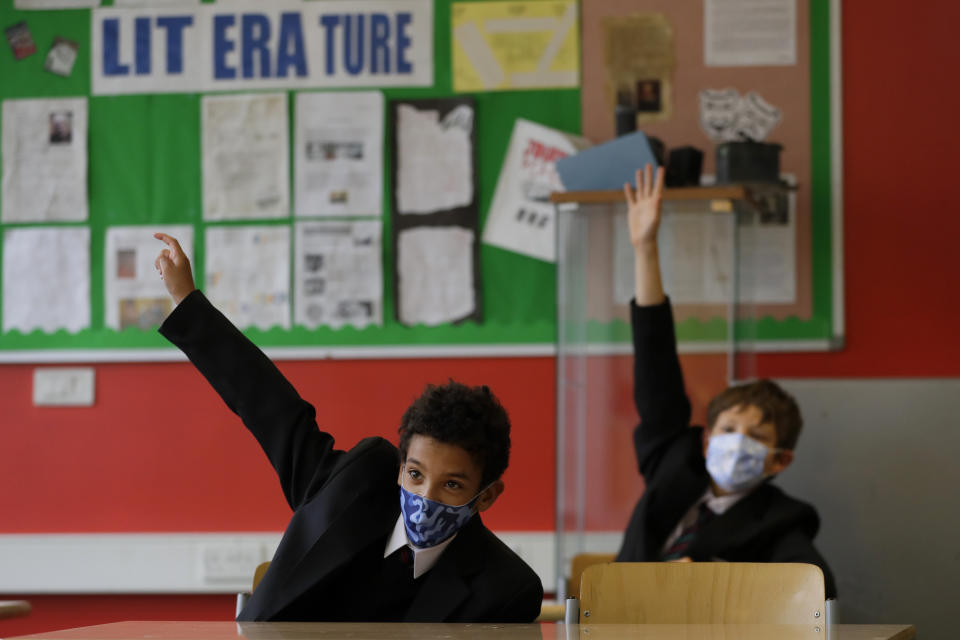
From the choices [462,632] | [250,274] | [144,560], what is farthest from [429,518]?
[144,560]

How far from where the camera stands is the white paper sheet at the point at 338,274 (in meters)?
3.32

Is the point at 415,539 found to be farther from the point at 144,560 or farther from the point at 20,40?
the point at 20,40

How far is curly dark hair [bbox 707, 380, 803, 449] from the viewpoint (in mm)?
2662

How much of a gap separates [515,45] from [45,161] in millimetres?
1470

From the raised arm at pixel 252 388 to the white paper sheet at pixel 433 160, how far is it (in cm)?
136

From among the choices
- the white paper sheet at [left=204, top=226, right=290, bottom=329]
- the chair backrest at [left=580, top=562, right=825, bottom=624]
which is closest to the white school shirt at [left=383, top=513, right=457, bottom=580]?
the chair backrest at [left=580, top=562, right=825, bottom=624]

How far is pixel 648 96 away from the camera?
3229 mm

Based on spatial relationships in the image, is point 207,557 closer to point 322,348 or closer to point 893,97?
point 322,348

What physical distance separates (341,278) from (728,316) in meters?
1.12

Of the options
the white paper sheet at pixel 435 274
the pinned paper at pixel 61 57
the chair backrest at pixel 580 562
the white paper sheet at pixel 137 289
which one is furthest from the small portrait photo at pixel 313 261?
the chair backrest at pixel 580 562

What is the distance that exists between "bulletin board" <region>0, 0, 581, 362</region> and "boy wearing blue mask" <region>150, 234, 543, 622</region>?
1374 mm

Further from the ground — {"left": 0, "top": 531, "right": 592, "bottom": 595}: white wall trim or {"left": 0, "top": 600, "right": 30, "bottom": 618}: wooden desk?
{"left": 0, "top": 600, "right": 30, "bottom": 618}: wooden desk

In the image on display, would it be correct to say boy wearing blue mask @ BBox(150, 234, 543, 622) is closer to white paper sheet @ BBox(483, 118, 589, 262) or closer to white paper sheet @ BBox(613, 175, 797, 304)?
A: white paper sheet @ BBox(613, 175, 797, 304)

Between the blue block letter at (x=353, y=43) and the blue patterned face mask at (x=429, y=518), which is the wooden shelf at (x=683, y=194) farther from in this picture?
the blue patterned face mask at (x=429, y=518)
